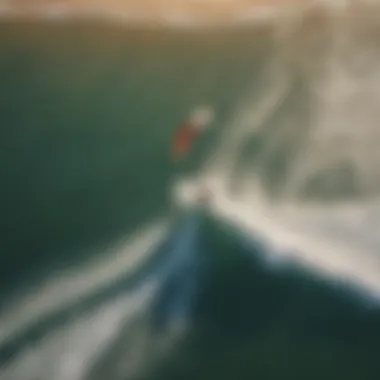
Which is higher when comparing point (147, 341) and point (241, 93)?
point (241, 93)

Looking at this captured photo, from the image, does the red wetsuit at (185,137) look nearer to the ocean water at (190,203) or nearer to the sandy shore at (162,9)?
the ocean water at (190,203)

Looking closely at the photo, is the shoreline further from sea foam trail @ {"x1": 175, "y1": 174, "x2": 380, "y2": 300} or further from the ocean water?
sea foam trail @ {"x1": 175, "y1": 174, "x2": 380, "y2": 300}

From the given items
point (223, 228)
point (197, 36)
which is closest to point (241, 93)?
point (197, 36)

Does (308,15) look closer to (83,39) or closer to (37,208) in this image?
(83,39)

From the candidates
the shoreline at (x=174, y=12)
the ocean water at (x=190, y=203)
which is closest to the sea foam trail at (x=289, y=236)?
the ocean water at (x=190, y=203)

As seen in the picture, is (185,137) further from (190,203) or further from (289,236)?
(289,236)

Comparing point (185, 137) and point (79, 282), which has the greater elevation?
point (185, 137)

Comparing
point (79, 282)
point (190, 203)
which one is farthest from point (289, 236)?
point (79, 282)
